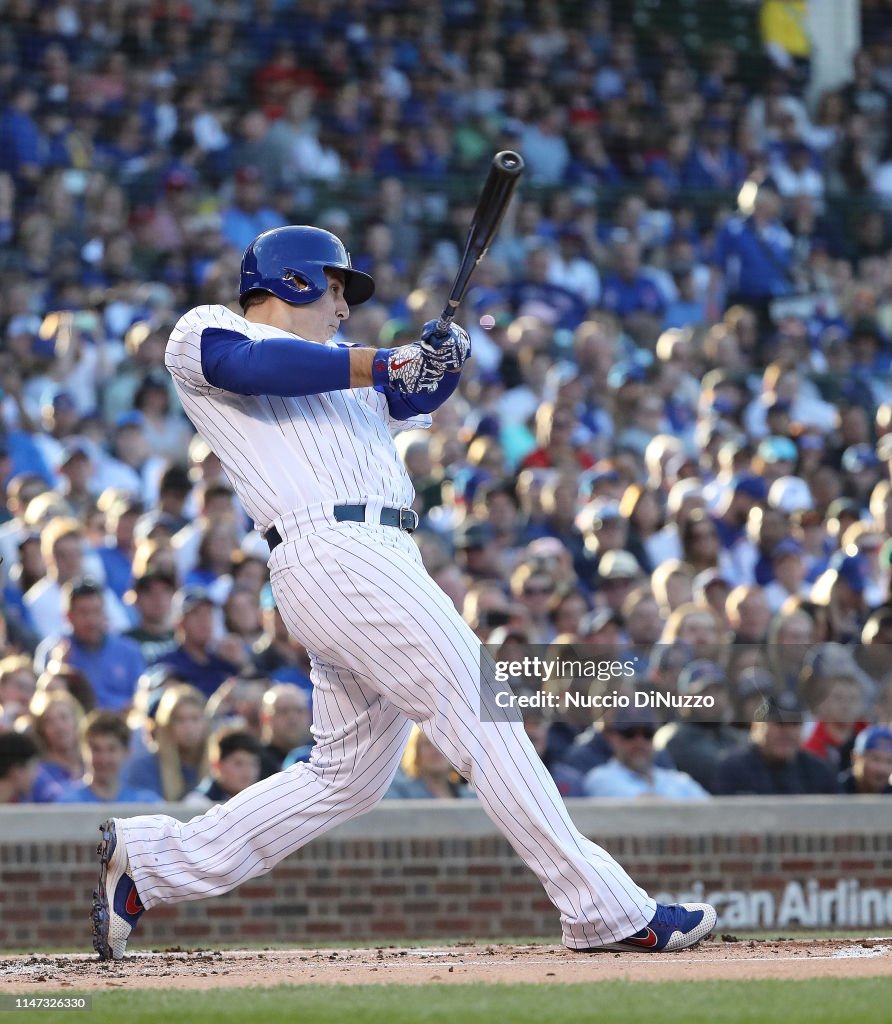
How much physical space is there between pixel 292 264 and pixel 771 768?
3.87m

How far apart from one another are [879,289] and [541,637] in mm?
7263

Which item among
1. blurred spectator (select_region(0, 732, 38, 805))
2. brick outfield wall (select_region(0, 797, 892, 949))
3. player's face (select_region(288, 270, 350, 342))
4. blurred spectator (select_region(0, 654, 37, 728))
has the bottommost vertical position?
brick outfield wall (select_region(0, 797, 892, 949))

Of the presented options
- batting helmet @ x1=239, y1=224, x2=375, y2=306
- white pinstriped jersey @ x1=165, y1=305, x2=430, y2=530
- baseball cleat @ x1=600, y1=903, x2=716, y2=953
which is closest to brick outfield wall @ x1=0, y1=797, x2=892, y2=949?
baseball cleat @ x1=600, y1=903, x2=716, y2=953

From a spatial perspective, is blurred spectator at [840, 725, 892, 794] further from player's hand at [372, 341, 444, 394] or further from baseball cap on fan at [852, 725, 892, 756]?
player's hand at [372, 341, 444, 394]

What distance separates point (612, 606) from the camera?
933cm

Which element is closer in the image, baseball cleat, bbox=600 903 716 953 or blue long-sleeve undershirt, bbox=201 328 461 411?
blue long-sleeve undershirt, bbox=201 328 461 411

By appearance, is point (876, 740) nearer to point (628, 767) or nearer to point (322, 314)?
point (628, 767)

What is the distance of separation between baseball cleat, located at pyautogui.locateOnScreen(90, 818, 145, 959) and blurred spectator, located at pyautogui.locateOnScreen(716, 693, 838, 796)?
358 cm

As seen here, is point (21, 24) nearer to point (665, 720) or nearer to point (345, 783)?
point (665, 720)

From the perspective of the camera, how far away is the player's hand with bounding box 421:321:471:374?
4543mm

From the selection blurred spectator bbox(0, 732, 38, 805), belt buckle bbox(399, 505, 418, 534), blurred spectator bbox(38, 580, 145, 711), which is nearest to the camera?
belt buckle bbox(399, 505, 418, 534)

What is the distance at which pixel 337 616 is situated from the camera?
458cm

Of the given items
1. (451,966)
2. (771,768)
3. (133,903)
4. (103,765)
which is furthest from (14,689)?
(451,966)

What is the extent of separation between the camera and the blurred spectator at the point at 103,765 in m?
7.27
